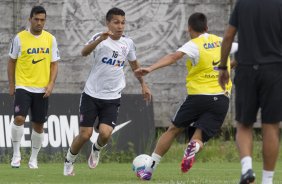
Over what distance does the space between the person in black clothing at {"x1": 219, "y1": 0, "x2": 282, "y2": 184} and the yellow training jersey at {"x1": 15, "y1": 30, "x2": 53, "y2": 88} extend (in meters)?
6.09

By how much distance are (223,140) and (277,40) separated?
1039cm

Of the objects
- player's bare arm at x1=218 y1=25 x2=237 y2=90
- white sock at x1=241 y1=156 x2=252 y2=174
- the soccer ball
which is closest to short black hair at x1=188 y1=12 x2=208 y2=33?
the soccer ball

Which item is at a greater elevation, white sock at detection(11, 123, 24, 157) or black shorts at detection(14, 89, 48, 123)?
black shorts at detection(14, 89, 48, 123)

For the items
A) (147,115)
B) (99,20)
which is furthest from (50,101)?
(99,20)

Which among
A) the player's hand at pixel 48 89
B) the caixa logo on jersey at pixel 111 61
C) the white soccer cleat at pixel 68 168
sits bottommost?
the white soccer cleat at pixel 68 168

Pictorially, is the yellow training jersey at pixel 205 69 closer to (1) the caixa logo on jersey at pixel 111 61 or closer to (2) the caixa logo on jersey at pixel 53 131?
(1) the caixa logo on jersey at pixel 111 61

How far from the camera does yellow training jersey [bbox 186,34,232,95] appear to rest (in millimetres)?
12406

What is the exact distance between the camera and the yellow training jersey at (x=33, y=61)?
1473cm

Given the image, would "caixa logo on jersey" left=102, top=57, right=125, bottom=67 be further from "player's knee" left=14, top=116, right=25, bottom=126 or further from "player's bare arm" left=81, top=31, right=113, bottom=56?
"player's knee" left=14, top=116, right=25, bottom=126

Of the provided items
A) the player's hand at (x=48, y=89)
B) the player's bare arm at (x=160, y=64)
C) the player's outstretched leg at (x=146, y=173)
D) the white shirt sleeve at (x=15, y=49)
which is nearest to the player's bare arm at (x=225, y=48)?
the player's bare arm at (x=160, y=64)

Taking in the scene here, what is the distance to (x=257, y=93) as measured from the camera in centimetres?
902

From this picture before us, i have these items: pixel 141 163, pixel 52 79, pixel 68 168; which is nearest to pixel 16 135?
pixel 52 79

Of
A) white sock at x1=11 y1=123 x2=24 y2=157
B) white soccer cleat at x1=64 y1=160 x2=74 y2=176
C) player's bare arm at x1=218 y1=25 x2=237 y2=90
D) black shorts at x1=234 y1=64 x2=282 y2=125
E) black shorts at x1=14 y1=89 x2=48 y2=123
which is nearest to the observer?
black shorts at x1=234 y1=64 x2=282 y2=125

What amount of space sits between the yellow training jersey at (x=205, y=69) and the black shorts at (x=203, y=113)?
9cm
